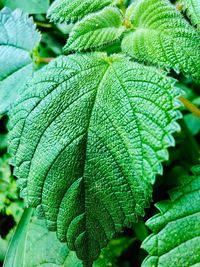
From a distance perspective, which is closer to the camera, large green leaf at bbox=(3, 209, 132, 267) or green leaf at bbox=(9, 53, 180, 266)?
green leaf at bbox=(9, 53, 180, 266)

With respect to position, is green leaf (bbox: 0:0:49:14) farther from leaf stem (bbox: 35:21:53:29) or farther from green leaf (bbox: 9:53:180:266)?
green leaf (bbox: 9:53:180:266)

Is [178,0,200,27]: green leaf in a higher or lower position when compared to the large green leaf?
higher

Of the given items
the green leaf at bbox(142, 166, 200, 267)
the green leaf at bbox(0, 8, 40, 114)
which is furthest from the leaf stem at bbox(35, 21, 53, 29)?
the green leaf at bbox(142, 166, 200, 267)

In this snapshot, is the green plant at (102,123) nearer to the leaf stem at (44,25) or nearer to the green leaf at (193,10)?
the green leaf at (193,10)

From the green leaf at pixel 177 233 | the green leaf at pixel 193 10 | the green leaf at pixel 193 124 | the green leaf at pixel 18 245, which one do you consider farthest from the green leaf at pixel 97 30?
the green leaf at pixel 193 124

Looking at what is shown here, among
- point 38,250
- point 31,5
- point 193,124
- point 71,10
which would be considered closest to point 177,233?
point 38,250

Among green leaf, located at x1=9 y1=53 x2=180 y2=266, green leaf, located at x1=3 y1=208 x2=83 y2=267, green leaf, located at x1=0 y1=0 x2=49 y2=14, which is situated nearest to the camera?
green leaf, located at x1=9 y1=53 x2=180 y2=266

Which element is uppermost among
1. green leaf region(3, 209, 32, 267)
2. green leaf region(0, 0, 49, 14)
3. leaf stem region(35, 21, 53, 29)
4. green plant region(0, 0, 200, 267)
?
green leaf region(0, 0, 49, 14)
